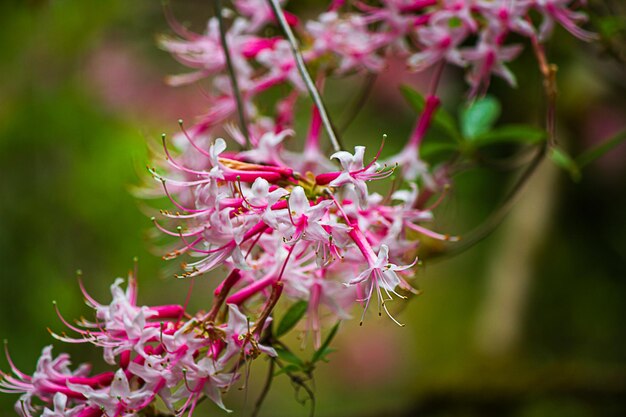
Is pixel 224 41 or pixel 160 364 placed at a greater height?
pixel 224 41

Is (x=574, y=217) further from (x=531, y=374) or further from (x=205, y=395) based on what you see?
(x=205, y=395)

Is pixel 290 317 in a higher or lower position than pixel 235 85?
lower

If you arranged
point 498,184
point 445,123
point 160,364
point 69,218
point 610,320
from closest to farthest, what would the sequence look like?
point 160,364
point 445,123
point 69,218
point 610,320
point 498,184

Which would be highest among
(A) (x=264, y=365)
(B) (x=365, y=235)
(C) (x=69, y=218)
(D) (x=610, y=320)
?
(B) (x=365, y=235)

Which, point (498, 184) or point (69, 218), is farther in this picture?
point (498, 184)

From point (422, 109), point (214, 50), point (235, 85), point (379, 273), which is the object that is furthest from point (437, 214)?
point (379, 273)

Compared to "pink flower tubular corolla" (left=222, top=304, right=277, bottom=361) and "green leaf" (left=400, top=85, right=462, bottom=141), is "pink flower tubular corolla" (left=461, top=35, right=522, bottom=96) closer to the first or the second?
"green leaf" (left=400, top=85, right=462, bottom=141)

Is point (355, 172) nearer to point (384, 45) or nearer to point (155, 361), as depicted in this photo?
point (155, 361)

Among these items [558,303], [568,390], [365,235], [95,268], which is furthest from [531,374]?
[365,235]
